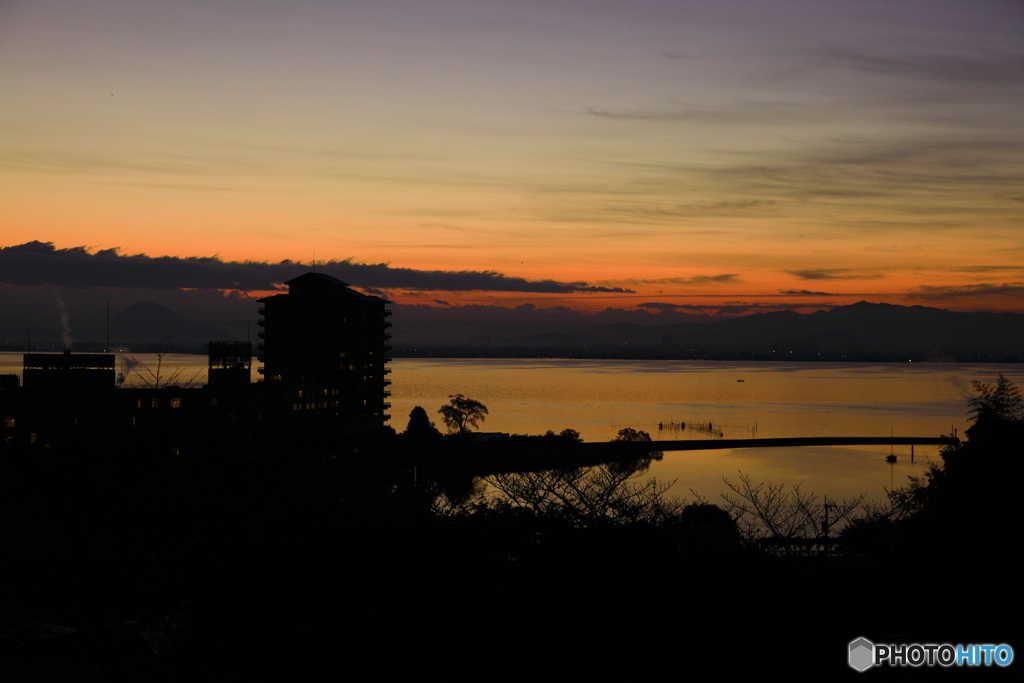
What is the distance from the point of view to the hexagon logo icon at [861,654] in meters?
5.44

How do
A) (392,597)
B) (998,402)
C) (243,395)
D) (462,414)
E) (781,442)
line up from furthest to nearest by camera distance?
(462,414) < (781,442) < (243,395) < (998,402) < (392,597)

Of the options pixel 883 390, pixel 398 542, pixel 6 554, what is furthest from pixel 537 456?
pixel 883 390

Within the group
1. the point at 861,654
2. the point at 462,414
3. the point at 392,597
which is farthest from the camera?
the point at 462,414

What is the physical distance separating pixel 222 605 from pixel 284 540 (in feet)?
4.09

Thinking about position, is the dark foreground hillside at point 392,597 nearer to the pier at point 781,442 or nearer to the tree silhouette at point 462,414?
the pier at point 781,442

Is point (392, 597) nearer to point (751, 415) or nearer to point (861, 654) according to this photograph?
point (861, 654)

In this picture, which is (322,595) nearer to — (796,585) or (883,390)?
(796,585)

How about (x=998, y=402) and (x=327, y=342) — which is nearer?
(x=998, y=402)

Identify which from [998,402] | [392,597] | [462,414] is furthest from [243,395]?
[392,597]

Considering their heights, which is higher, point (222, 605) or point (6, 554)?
point (6, 554)

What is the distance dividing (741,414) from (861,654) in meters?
67.1

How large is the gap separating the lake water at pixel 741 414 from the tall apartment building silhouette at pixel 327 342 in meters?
4.88

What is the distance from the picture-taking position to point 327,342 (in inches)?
2393

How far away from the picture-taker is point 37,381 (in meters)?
33.4
